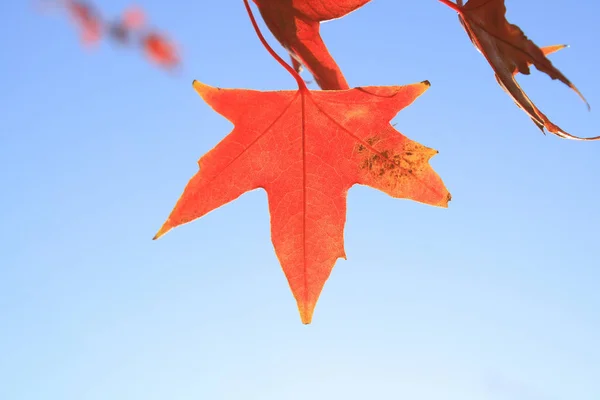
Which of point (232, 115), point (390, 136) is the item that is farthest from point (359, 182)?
point (232, 115)

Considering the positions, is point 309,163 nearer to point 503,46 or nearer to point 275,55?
point 275,55

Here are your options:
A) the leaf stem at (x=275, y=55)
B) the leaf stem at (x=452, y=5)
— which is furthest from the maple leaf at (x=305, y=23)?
the leaf stem at (x=452, y=5)

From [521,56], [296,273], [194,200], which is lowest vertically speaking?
[296,273]

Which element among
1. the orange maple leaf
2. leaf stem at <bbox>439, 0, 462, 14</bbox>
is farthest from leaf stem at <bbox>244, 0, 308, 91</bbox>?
leaf stem at <bbox>439, 0, 462, 14</bbox>

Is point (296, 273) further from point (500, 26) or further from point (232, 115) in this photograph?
point (500, 26)

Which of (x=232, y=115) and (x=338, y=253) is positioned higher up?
(x=232, y=115)
